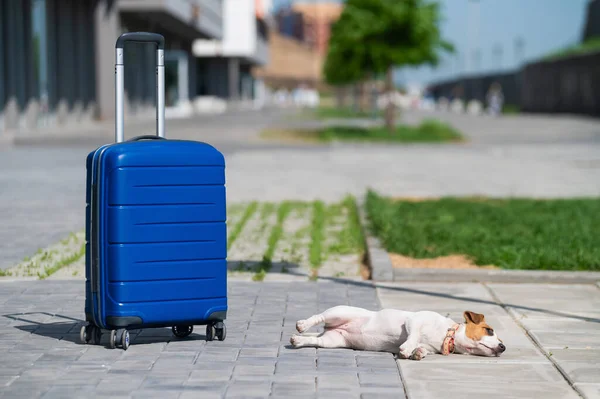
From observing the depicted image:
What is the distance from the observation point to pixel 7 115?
33.2m

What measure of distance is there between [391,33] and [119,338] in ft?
103

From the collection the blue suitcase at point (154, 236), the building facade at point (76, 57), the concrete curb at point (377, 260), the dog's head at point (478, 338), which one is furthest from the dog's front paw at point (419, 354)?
the building facade at point (76, 57)

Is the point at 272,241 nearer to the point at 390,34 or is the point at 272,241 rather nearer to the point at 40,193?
the point at 40,193

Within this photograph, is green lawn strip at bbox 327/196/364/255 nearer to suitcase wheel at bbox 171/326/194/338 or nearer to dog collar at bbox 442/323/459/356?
suitcase wheel at bbox 171/326/194/338

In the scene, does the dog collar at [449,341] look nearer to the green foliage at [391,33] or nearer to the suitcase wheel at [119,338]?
the suitcase wheel at [119,338]

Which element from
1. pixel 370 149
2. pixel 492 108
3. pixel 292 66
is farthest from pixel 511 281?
pixel 292 66

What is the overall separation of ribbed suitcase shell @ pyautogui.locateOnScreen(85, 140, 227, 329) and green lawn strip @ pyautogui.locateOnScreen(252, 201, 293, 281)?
286 centimetres

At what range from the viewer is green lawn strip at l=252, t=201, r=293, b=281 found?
31.3 ft

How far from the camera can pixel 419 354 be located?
20.5ft

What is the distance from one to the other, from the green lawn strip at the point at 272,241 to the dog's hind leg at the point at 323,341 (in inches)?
109

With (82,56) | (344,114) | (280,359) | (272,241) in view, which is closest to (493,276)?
(272,241)

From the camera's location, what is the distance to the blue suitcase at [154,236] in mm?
6246

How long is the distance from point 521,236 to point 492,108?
2578 inches

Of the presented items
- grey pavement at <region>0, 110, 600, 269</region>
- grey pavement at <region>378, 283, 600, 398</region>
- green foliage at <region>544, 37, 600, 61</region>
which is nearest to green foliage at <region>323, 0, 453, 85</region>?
grey pavement at <region>0, 110, 600, 269</region>
